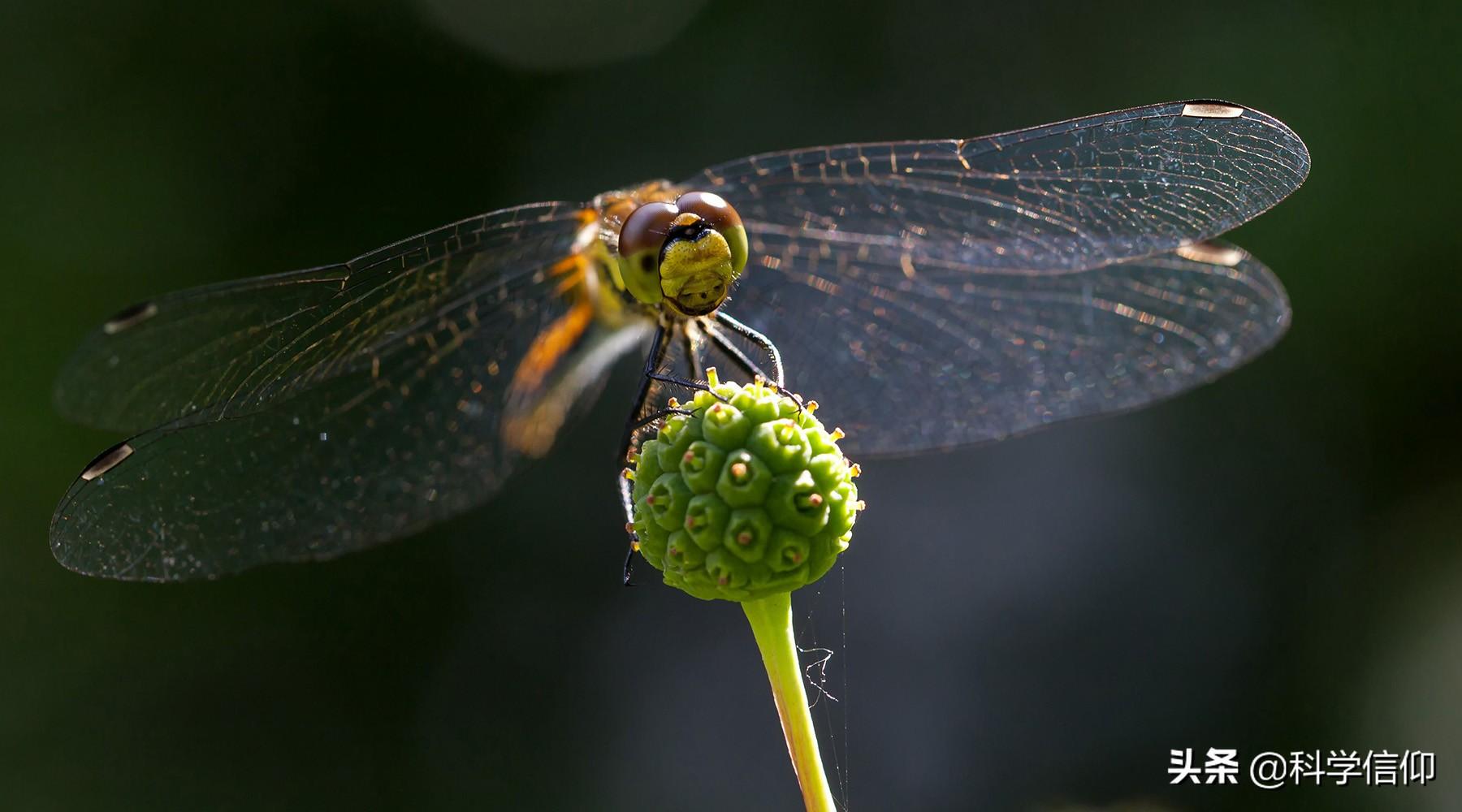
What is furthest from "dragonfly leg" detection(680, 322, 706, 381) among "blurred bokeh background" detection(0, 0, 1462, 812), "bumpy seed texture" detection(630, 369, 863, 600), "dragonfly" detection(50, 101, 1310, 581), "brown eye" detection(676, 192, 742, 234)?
"blurred bokeh background" detection(0, 0, 1462, 812)

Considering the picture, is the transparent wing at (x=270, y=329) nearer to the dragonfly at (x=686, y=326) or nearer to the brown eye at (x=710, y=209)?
the dragonfly at (x=686, y=326)

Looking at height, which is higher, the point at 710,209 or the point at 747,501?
the point at 710,209

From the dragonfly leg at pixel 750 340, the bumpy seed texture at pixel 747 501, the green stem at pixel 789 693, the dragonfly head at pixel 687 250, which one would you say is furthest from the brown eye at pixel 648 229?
the green stem at pixel 789 693

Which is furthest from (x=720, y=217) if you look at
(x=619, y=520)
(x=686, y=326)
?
(x=619, y=520)

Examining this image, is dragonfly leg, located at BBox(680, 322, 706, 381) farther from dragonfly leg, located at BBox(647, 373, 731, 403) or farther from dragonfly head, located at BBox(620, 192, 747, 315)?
dragonfly head, located at BBox(620, 192, 747, 315)

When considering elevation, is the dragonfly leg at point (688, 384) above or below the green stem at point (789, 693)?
above

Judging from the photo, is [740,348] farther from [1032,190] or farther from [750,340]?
[1032,190]
